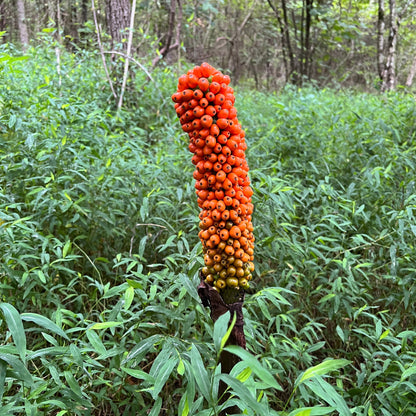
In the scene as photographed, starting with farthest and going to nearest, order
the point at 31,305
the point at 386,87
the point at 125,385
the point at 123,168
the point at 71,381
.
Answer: the point at 386,87
the point at 123,168
the point at 31,305
the point at 125,385
the point at 71,381

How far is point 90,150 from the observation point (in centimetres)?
329

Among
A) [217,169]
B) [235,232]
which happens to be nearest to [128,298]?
[235,232]

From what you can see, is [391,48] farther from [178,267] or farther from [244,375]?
[244,375]

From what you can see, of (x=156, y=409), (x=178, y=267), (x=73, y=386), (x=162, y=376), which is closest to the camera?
(x=162, y=376)

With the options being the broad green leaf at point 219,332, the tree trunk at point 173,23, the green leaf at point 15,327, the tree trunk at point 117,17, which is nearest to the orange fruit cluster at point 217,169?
the broad green leaf at point 219,332

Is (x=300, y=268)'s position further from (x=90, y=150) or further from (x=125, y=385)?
(x=90, y=150)

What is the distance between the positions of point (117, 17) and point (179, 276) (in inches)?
232

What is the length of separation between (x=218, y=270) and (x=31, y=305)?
1.54m

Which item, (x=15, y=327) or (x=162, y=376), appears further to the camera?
(x=162, y=376)

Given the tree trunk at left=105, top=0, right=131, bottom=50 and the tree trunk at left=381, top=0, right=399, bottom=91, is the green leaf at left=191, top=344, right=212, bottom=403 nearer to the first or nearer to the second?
the tree trunk at left=105, top=0, right=131, bottom=50

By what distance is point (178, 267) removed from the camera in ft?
7.61

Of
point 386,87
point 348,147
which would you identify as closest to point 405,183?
point 348,147

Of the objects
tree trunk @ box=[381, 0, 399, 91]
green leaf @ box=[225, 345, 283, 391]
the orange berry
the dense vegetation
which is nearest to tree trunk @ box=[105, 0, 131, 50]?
the dense vegetation

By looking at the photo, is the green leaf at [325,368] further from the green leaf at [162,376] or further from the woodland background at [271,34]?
the woodland background at [271,34]
